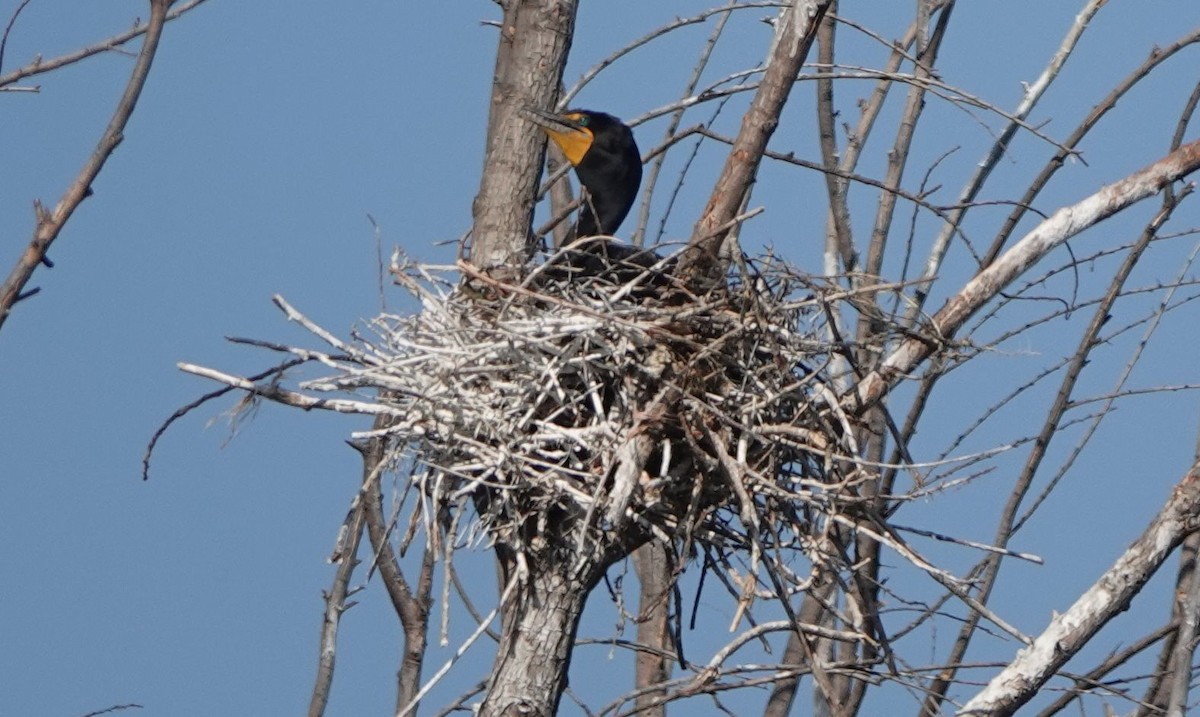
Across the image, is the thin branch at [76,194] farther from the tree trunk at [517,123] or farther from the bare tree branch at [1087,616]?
the bare tree branch at [1087,616]

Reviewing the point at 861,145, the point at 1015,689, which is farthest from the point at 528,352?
the point at 861,145

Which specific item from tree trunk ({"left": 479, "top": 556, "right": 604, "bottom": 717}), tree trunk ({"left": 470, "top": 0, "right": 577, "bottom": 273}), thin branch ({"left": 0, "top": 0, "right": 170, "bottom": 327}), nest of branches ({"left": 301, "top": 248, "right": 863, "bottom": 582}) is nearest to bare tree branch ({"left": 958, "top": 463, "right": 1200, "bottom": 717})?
nest of branches ({"left": 301, "top": 248, "right": 863, "bottom": 582})

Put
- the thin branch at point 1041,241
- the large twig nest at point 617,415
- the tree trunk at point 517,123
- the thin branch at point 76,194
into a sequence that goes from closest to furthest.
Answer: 1. the thin branch at point 76,194
2. the large twig nest at point 617,415
3. the thin branch at point 1041,241
4. the tree trunk at point 517,123

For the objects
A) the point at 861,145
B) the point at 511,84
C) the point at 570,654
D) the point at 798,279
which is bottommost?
the point at 570,654

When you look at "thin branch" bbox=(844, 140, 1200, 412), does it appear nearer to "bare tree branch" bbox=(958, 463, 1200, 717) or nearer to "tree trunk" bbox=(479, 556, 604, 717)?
"bare tree branch" bbox=(958, 463, 1200, 717)

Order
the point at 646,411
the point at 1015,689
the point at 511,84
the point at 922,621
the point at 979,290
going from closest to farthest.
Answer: the point at 646,411
the point at 1015,689
the point at 979,290
the point at 511,84
the point at 922,621

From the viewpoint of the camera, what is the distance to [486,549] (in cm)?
325

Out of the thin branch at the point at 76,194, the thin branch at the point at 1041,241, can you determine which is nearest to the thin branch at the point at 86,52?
the thin branch at the point at 76,194

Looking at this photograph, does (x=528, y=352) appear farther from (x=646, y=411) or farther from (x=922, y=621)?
(x=922, y=621)

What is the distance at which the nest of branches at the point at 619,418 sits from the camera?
310 cm

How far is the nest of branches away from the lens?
3104 millimetres

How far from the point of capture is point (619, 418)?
10.4ft

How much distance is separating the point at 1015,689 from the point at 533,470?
1166mm

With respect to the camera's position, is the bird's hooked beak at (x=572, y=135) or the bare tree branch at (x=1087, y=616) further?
the bird's hooked beak at (x=572, y=135)
